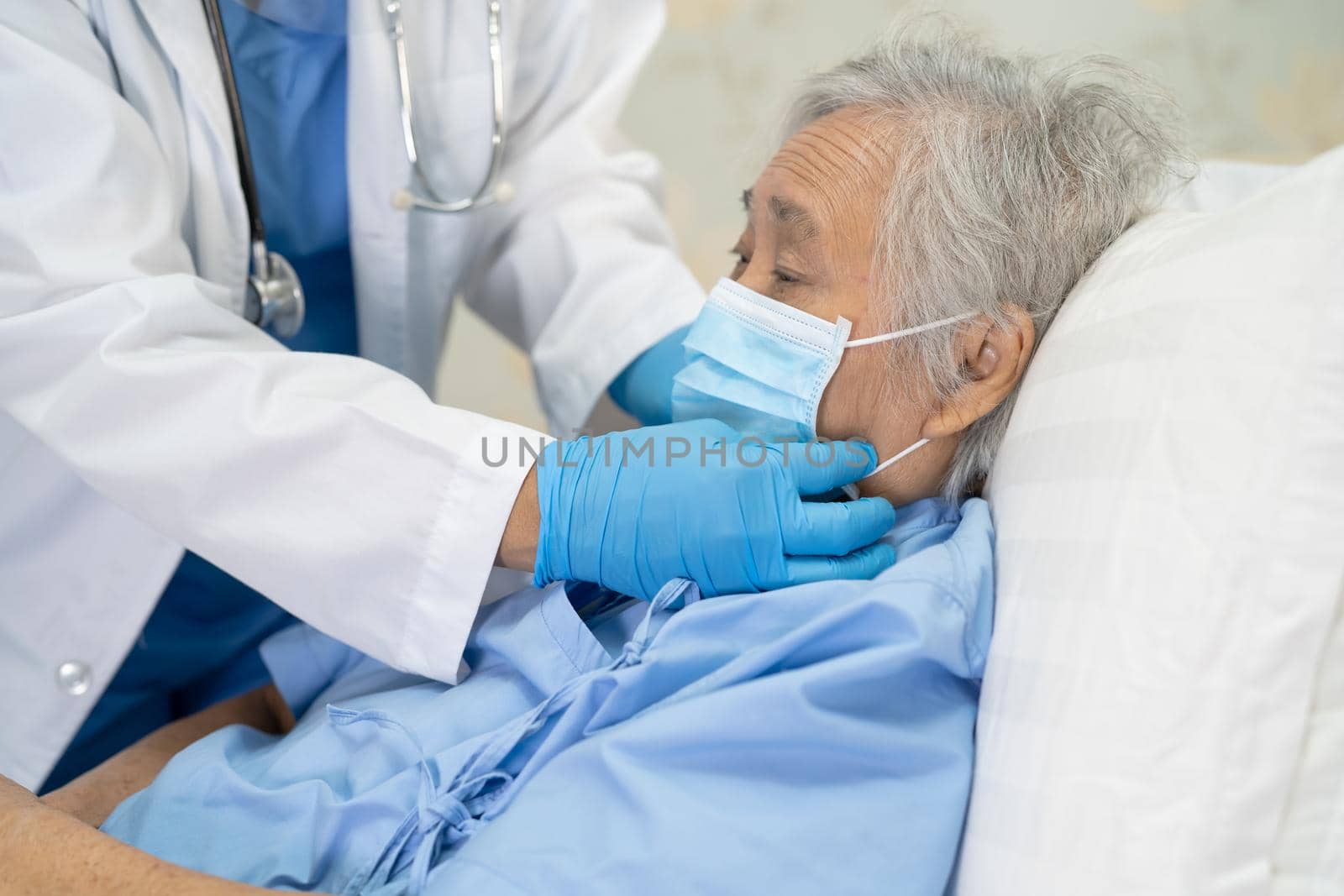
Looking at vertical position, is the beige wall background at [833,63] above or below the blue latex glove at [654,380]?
above

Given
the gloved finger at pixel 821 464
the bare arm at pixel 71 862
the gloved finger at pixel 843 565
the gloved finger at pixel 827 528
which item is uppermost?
the gloved finger at pixel 821 464

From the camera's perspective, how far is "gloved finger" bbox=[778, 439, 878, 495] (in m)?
0.93

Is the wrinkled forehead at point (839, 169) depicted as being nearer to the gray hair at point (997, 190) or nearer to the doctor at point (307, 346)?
the gray hair at point (997, 190)

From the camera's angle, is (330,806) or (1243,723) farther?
(330,806)

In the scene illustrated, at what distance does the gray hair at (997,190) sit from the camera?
0.96 meters

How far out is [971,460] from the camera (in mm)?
1034

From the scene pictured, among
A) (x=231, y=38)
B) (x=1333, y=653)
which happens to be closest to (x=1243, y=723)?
(x=1333, y=653)

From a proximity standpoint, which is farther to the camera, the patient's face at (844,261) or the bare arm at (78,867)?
the patient's face at (844,261)

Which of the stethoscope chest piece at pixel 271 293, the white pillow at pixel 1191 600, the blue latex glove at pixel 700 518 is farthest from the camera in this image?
the stethoscope chest piece at pixel 271 293

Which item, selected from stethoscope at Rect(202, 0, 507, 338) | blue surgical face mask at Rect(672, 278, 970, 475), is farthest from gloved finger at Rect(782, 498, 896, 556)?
stethoscope at Rect(202, 0, 507, 338)

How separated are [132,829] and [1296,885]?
935 mm

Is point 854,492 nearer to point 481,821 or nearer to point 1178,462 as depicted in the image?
point 1178,462

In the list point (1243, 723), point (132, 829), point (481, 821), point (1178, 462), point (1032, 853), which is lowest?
point (132, 829)

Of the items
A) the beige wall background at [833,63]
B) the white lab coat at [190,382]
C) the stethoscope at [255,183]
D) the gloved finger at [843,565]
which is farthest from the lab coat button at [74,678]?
the beige wall background at [833,63]
